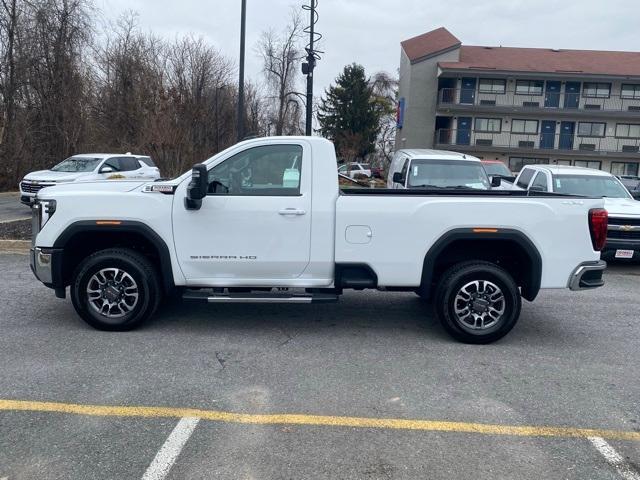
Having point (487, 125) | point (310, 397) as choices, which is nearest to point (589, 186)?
point (310, 397)

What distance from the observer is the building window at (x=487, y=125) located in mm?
42094

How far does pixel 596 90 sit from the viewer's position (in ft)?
136

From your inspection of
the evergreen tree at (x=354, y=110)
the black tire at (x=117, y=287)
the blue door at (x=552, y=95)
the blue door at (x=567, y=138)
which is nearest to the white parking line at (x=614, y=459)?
the black tire at (x=117, y=287)

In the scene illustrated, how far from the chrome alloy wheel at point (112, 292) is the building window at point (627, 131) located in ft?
147

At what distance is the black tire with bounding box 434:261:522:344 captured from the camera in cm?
544

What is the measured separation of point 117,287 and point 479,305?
360 centimetres

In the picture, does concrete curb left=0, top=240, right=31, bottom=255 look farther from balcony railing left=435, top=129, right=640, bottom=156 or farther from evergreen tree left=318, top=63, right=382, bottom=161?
evergreen tree left=318, top=63, right=382, bottom=161

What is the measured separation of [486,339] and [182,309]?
3449mm

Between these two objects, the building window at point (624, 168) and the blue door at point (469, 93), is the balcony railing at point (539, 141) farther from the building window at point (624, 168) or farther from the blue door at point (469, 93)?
the blue door at point (469, 93)

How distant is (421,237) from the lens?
5.38m

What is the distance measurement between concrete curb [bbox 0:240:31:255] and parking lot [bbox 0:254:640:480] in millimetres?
3675

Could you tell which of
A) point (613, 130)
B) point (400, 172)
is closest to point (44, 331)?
point (400, 172)

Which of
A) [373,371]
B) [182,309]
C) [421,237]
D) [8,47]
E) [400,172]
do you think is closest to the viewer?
[373,371]

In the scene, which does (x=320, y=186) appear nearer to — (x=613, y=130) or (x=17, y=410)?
(x=17, y=410)
